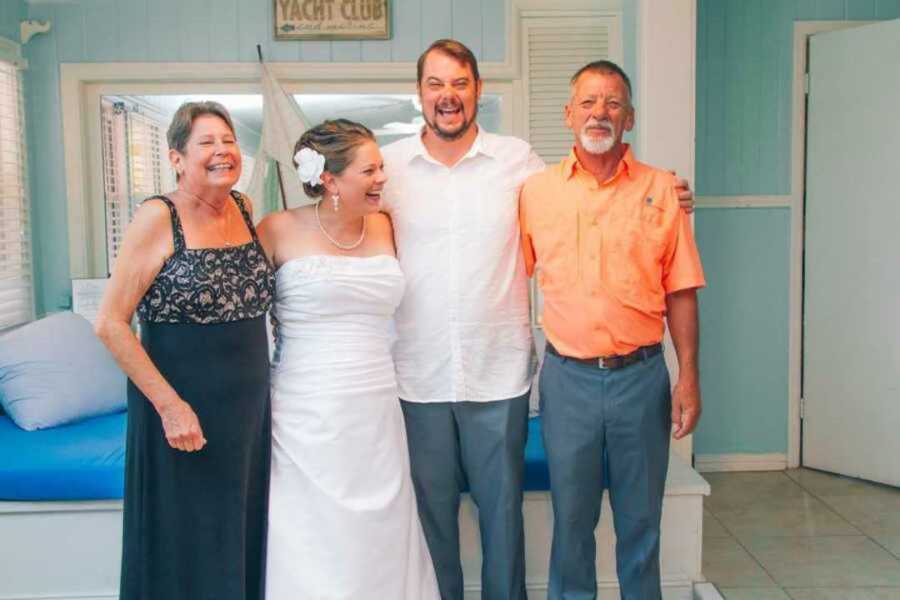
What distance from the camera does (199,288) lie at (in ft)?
6.79

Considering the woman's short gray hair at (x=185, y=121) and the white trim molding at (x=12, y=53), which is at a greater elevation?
the white trim molding at (x=12, y=53)

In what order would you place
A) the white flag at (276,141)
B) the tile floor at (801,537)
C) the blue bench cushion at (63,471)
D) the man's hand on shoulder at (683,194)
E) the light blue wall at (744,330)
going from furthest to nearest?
the light blue wall at (744,330), the white flag at (276,141), the tile floor at (801,537), the blue bench cushion at (63,471), the man's hand on shoulder at (683,194)

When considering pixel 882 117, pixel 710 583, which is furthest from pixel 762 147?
pixel 710 583

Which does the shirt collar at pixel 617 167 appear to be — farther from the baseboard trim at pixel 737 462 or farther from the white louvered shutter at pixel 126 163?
the white louvered shutter at pixel 126 163

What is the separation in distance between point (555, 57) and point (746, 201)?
1.10 m

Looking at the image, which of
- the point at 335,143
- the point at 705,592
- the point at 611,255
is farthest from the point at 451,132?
the point at 705,592

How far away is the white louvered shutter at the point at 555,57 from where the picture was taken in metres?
4.14

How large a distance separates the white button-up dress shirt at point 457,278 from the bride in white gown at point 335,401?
10cm

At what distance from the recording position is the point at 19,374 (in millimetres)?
3217

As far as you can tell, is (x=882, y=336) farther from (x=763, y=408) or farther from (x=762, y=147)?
(x=762, y=147)

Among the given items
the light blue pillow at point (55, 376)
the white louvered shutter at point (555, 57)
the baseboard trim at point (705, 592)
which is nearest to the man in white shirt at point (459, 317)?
the baseboard trim at point (705, 592)

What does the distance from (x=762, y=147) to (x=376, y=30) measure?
183cm

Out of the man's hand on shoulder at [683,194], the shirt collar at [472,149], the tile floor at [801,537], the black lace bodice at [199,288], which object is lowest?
the tile floor at [801,537]

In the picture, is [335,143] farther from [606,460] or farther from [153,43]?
[153,43]
